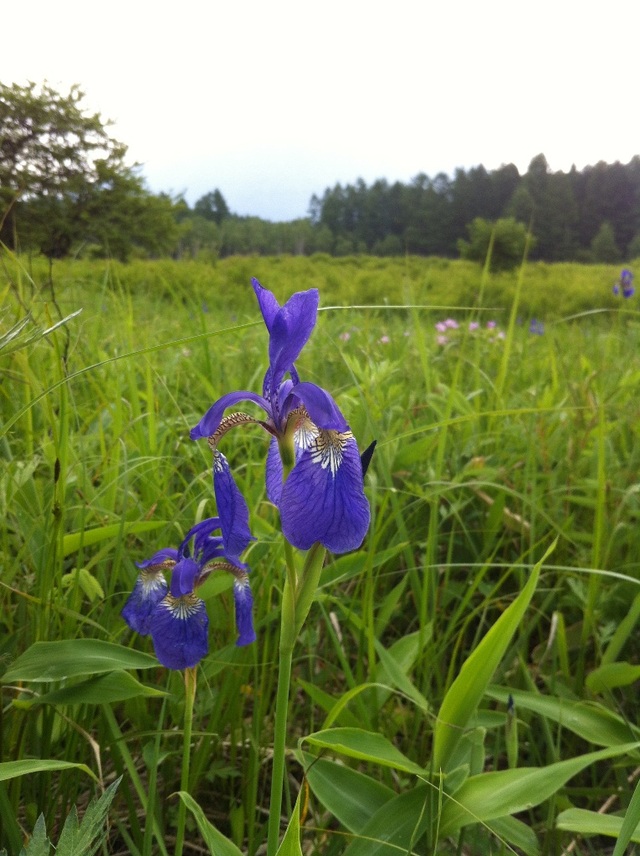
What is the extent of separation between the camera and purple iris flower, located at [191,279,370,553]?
707mm

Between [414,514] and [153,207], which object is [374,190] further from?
[414,514]

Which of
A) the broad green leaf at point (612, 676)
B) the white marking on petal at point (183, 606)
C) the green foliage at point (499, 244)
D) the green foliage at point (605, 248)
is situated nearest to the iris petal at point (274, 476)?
the white marking on petal at point (183, 606)

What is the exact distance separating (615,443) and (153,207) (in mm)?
20606

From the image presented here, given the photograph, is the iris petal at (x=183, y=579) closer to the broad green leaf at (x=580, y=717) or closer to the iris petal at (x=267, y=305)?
the iris petal at (x=267, y=305)

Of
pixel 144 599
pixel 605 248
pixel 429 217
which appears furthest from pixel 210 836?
pixel 429 217

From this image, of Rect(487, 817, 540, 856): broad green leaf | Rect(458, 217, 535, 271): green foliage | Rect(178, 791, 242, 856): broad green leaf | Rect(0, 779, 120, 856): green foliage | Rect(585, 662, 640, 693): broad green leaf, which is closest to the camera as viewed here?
Rect(0, 779, 120, 856): green foliage

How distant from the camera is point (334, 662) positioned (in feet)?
5.20

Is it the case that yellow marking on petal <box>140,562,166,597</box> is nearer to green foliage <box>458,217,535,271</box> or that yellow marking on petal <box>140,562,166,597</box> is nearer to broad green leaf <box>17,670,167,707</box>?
broad green leaf <box>17,670,167,707</box>

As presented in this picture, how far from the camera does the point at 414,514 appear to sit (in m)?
1.98

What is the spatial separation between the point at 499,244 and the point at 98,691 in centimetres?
1699

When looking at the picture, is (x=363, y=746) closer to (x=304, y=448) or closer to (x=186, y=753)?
(x=186, y=753)

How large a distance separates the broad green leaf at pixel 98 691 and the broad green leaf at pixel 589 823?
675mm

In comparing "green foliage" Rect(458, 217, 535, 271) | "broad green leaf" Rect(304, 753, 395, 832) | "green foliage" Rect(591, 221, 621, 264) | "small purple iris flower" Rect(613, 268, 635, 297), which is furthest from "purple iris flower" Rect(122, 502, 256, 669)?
"green foliage" Rect(591, 221, 621, 264)

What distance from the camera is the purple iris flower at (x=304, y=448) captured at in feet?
2.32
